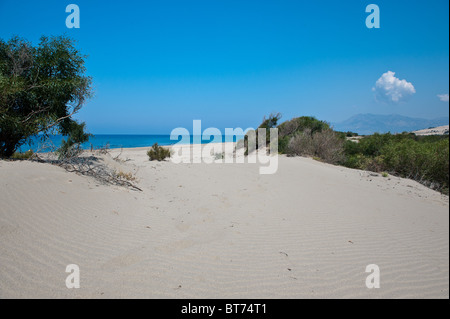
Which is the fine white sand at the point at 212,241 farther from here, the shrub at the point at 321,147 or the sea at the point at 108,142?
the shrub at the point at 321,147

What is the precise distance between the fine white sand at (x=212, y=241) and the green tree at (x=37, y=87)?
1.85 metres

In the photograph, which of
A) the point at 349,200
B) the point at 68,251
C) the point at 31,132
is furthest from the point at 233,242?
the point at 31,132

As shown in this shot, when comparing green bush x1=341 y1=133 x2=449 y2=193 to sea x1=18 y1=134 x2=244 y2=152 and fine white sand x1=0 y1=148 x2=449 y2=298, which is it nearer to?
fine white sand x1=0 y1=148 x2=449 y2=298

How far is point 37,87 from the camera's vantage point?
675 cm

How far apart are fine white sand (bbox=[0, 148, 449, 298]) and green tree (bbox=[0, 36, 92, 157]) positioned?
73.0 inches

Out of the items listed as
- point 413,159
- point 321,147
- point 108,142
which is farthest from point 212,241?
point 321,147

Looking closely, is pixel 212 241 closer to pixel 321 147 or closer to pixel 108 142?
pixel 108 142

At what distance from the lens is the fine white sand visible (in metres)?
2.52

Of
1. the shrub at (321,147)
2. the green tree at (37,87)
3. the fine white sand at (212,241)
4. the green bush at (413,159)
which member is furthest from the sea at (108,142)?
the green bush at (413,159)

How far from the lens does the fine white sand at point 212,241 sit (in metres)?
2.52

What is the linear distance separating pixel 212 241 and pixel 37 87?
7.14m

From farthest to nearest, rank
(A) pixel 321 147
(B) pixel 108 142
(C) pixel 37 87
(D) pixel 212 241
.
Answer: (A) pixel 321 147, (B) pixel 108 142, (C) pixel 37 87, (D) pixel 212 241

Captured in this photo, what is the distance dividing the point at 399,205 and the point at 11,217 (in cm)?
773

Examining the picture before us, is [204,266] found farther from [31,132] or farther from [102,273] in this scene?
[31,132]
